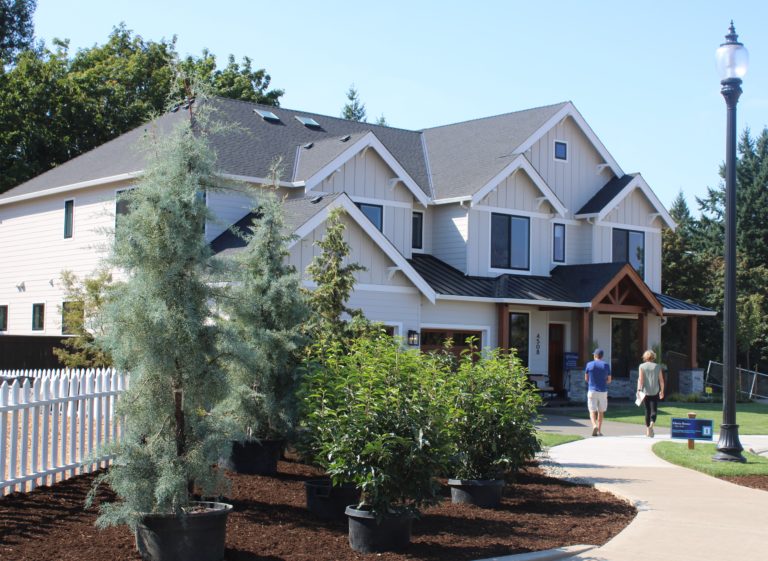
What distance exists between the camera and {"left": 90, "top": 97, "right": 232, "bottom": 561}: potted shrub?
25.9 feet

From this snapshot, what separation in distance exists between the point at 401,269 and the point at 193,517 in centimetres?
1616

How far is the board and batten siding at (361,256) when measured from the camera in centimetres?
2123

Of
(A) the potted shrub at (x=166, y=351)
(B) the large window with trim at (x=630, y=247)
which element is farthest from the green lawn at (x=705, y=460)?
(B) the large window with trim at (x=630, y=247)

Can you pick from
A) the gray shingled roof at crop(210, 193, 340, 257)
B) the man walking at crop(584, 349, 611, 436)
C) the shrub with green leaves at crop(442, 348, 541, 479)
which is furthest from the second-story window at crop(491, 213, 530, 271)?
the shrub with green leaves at crop(442, 348, 541, 479)

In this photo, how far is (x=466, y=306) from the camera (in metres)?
27.3

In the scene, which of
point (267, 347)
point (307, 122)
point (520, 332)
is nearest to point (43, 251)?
point (307, 122)

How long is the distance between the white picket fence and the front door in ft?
68.3

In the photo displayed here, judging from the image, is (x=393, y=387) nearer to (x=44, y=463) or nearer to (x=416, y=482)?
(x=416, y=482)

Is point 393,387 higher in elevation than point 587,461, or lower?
higher

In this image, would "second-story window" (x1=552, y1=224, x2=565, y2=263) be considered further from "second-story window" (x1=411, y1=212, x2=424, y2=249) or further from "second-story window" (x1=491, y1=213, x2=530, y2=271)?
"second-story window" (x1=411, y1=212, x2=424, y2=249)

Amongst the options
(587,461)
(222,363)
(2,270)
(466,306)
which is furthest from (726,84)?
(2,270)

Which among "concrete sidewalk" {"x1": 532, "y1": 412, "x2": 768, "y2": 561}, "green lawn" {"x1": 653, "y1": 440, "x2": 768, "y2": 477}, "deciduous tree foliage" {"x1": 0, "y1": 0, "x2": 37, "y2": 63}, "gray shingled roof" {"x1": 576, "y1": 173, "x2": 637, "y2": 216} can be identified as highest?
"deciduous tree foliage" {"x1": 0, "y1": 0, "x2": 37, "y2": 63}

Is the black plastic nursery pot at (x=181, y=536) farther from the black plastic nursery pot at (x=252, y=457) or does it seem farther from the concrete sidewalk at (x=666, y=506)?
the black plastic nursery pot at (x=252, y=457)

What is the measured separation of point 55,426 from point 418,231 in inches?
771
